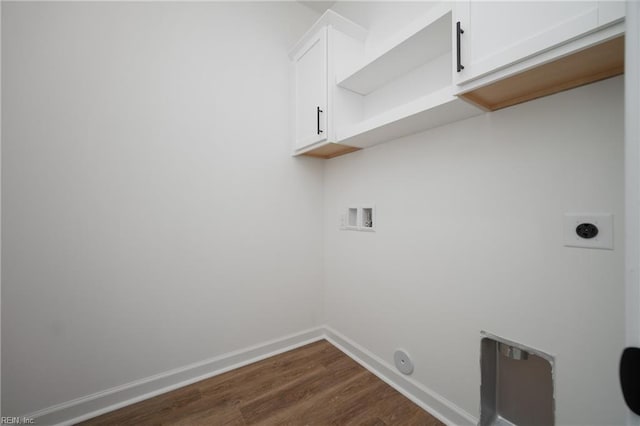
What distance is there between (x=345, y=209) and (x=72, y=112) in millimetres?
1749

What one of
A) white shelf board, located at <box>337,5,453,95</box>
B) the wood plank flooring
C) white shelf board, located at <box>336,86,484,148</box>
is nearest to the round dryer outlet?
the wood plank flooring

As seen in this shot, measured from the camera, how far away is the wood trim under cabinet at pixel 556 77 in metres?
0.75

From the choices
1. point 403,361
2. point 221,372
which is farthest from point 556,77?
point 221,372

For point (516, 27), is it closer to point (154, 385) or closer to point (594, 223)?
point (594, 223)

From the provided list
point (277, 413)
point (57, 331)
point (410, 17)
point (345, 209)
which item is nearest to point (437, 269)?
point (345, 209)

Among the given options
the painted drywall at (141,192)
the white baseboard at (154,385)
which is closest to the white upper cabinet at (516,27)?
the painted drywall at (141,192)

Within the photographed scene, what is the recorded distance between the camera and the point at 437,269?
4.42 feet

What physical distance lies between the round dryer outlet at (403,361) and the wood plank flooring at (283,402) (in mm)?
143

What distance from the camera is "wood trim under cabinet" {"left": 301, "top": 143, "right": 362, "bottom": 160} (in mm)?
1786

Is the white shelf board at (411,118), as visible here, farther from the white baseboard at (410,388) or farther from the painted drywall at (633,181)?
the white baseboard at (410,388)

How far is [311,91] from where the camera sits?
1829 millimetres

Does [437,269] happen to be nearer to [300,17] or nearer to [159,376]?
[159,376]

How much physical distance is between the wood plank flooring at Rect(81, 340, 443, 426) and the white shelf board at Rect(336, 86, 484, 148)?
1.58m

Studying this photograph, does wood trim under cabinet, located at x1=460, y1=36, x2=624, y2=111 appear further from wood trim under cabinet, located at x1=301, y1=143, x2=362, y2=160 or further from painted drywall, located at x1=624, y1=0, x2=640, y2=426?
wood trim under cabinet, located at x1=301, y1=143, x2=362, y2=160
